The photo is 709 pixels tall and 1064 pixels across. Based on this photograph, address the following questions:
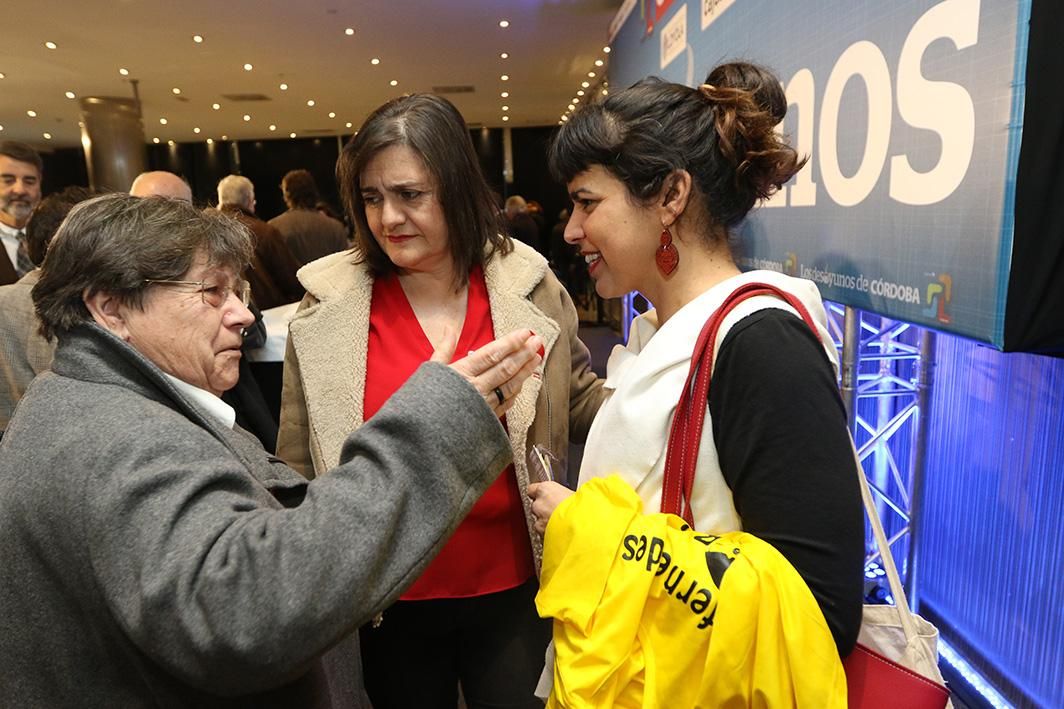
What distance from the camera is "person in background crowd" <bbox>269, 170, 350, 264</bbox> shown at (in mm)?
5164

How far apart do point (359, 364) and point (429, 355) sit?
147 mm

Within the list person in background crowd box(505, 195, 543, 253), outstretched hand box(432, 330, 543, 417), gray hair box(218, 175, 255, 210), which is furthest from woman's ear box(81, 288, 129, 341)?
person in background crowd box(505, 195, 543, 253)

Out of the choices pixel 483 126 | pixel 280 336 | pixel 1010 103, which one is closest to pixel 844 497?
pixel 1010 103

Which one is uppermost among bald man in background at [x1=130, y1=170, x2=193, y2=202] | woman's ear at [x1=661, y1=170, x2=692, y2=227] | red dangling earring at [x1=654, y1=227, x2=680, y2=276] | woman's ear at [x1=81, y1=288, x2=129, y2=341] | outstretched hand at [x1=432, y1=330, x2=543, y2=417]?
bald man in background at [x1=130, y1=170, x2=193, y2=202]

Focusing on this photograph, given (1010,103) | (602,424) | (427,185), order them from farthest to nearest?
(427,185)
(1010,103)
(602,424)

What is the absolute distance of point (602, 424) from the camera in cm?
108

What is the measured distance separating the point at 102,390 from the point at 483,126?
1869cm

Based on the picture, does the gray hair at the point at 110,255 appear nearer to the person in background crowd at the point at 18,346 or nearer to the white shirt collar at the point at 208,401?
the white shirt collar at the point at 208,401

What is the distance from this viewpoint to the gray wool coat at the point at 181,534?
29.8 inches

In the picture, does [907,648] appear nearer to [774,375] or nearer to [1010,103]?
[774,375]

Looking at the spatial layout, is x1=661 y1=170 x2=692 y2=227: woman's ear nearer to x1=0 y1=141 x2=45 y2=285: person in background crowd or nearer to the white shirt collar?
the white shirt collar

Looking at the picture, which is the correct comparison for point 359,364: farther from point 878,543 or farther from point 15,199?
point 15,199

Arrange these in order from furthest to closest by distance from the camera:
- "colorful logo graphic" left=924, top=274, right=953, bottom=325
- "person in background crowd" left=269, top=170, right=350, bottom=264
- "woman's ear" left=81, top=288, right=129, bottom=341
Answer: "person in background crowd" left=269, top=170, right=350, bottom=264
"colorful logo graphic" left=924, top=274, right=953, bottom=325
"woman's ear" left=81, top=288, right=129, bottom=341

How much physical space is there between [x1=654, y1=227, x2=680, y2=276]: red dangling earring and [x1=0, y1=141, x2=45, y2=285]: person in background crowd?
11.9ft
